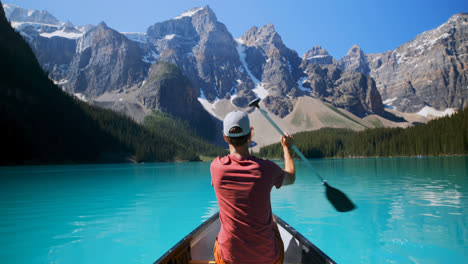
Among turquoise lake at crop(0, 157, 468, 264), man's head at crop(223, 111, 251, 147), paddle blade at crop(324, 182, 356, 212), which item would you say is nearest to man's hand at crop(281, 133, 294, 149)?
man's head at crop(223, 111, 251, 147)

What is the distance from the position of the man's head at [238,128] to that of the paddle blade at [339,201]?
3.57m

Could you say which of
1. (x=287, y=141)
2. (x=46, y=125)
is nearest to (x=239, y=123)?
(x=287, y=141)

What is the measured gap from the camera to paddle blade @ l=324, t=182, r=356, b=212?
20.2 ft

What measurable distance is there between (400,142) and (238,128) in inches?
5315

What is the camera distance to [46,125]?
111625 mm

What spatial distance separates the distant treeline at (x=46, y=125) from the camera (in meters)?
96.7

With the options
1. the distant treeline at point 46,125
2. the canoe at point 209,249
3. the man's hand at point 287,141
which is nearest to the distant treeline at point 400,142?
the distant treeline at point 46,125

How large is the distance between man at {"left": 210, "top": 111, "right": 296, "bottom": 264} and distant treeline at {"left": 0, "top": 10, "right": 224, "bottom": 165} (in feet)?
356

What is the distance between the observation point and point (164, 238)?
12.2 metres

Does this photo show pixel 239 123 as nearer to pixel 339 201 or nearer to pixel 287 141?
pixel 287 141

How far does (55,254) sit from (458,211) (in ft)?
62.0

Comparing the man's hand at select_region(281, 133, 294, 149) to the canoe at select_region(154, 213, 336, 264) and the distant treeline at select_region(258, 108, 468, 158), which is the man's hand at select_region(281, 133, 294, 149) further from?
the distant treeline at select_region(258, 108, 468, 158)

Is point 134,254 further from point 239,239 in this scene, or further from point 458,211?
point 458,211

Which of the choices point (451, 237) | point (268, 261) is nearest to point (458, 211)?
point (451, 237)
